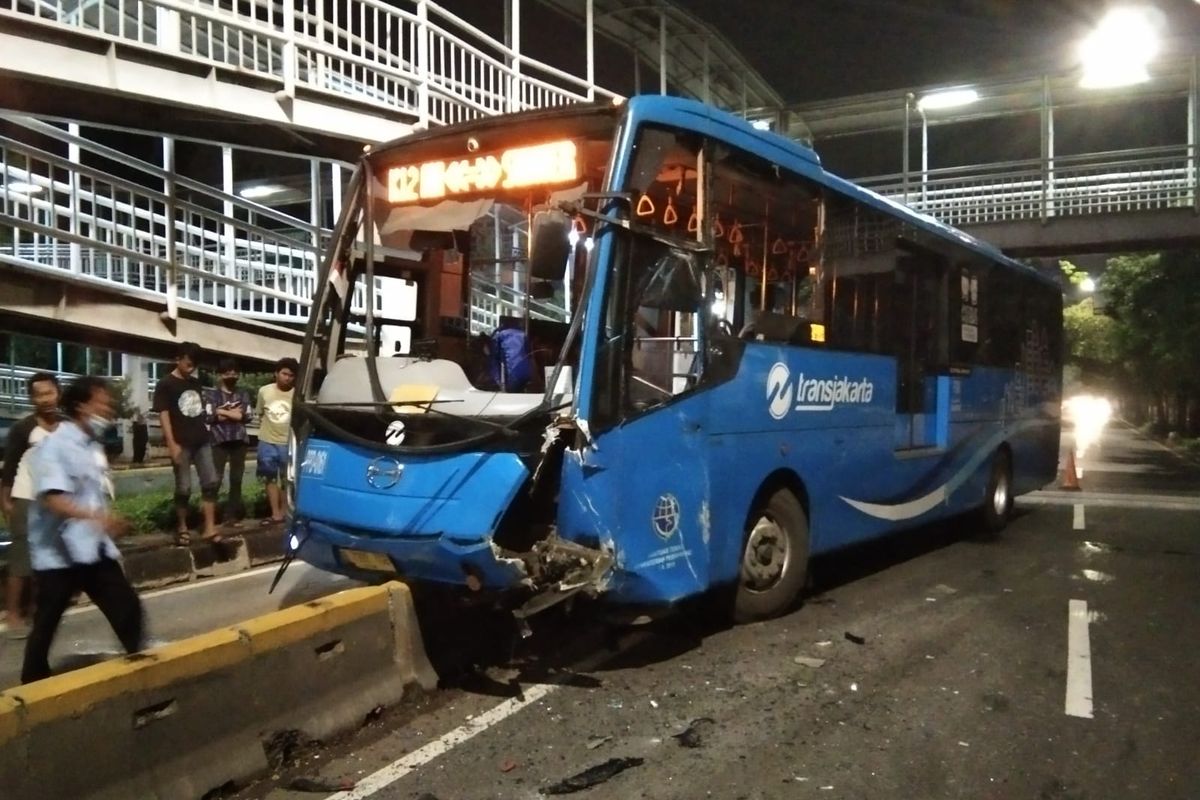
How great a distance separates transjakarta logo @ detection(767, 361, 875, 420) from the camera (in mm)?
7031

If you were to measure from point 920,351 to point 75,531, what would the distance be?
7.33 metres

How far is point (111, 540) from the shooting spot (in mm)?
5223

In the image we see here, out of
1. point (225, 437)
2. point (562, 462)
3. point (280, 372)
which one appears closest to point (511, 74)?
point (280, 372)

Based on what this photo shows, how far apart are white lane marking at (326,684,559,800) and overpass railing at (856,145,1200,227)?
17005mm

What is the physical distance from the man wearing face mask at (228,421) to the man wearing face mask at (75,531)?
4488mm

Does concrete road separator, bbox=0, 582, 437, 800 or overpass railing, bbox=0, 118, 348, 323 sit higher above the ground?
overpass railing, bbox=0, 118, 348, 323

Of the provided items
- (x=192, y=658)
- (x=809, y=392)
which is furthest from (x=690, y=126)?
Result: (x=192, y=658)

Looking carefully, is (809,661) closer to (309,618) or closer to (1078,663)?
(1078,663)

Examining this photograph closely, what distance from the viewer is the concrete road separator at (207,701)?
356 cm

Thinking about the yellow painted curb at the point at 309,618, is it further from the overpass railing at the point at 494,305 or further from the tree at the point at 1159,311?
the tree at the point at 1159,311

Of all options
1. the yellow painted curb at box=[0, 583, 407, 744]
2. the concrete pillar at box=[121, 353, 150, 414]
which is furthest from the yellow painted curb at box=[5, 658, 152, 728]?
the concrete pillar at box=[121, 353, 150, 414]

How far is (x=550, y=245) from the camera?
554cm

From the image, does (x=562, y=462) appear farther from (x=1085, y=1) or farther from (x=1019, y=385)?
(x=1085, y=1)

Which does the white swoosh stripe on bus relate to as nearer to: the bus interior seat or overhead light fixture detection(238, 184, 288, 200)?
the bus interior seat
